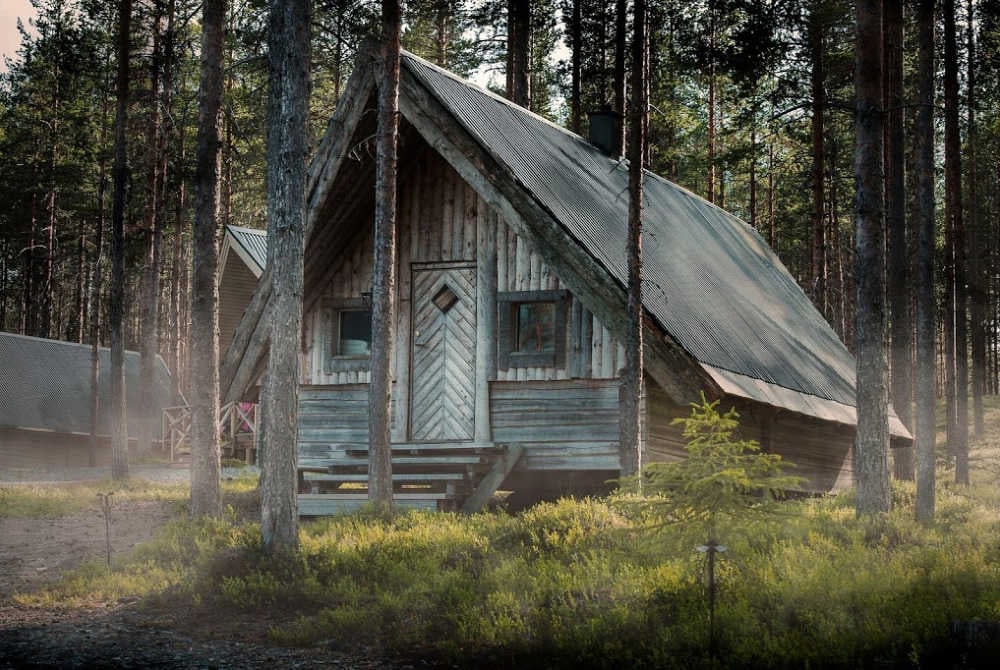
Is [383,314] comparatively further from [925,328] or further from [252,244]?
[252,244]

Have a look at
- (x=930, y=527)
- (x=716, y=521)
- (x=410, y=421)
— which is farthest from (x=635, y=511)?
(x=410, y=421)

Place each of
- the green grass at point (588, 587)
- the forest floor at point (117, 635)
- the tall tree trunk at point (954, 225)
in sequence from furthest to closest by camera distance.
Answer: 1. the tall tree trunk at point (954, 225)
2. the forest floor at point (117, 635)
3. the green grass at point (588, 587)

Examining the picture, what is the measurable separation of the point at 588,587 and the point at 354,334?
1000 cm

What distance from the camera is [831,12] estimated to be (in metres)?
21.9

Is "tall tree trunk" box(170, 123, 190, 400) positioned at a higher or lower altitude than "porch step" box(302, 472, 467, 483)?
higher

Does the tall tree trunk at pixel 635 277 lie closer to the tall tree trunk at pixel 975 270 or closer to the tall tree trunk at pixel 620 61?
the tall tree trunk at pixel 620 61

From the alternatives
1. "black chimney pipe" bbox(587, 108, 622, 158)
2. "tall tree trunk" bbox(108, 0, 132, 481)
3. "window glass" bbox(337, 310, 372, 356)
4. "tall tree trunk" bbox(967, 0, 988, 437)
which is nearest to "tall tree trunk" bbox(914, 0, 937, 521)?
"black chimney pipe" bbox(587, 108, 622, 158)

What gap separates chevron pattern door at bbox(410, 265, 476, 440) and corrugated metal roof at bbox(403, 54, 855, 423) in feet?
7.59

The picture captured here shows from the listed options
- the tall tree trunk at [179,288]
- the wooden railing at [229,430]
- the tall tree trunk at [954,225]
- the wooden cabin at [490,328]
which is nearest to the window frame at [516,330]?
the wooden cabin at [490,328]

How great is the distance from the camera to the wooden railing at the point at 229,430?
32469 mm

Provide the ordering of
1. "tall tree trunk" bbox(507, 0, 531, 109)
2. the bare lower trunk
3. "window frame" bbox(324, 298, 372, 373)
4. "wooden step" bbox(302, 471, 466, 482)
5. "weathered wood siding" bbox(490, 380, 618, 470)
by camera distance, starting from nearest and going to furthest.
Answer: "wooden step" bbox(302, 471, 466, 482), "weathered wood siding" bbox(490, 380, 618, 470), "window frame" bbox(324, 298, 372, 373), the bare lower trunk, "tall tree trunk" bbox(507, 0, 531, 109)

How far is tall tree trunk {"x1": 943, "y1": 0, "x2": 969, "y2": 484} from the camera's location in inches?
808

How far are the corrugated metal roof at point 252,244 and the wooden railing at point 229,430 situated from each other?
4482 millimetres

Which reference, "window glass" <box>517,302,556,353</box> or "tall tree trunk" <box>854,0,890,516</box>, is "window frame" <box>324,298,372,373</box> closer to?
"window glass" <box>517,302,556,353</box>
